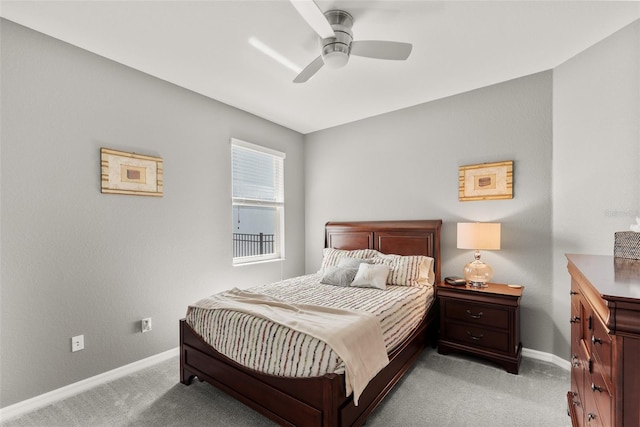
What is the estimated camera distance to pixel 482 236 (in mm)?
2859

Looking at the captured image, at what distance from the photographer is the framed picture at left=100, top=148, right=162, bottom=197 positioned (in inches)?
102

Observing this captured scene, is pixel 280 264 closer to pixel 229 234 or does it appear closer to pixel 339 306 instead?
pixel 229 234

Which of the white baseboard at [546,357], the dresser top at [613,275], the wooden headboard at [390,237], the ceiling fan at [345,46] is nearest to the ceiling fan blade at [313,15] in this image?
the ceiling fan at [345,46]

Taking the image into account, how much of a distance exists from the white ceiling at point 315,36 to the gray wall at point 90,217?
30cm

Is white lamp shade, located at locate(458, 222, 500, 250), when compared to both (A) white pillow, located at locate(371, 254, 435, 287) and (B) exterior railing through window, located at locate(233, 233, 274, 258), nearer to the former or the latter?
(A) white pillow, located at locate(371, 254, 435, 287)

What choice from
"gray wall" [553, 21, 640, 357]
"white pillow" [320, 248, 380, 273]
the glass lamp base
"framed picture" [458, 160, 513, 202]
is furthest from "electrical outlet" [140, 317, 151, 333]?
"gray wall" [553, 21, 640, 357]

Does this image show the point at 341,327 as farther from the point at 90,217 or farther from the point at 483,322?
the point at 90,217

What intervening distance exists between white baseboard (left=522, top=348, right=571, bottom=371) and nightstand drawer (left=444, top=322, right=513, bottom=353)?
49 cm

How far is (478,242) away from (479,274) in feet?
1.24

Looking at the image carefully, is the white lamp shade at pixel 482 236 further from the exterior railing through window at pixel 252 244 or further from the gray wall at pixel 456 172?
the exterior railing through window at pixel 252 244

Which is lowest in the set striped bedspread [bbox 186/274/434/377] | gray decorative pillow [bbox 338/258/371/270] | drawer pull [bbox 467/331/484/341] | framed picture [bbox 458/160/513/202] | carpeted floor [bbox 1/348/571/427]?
carpeted floor [bbox 1/348/571/427]

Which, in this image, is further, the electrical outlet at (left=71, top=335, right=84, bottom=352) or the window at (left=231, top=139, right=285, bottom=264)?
the window at (left=231, top=139, right=285, bottom=264)

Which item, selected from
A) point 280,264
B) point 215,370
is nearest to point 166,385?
point 215,370

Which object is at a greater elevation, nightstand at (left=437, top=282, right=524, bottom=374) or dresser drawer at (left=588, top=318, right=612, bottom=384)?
dresser drawer at (left=588, top=318, right=612, bottom=384)
